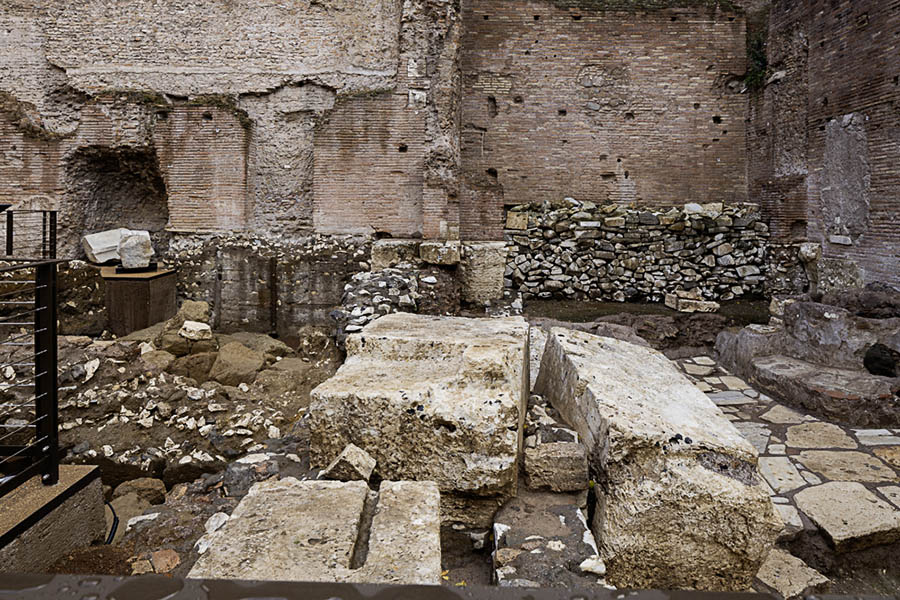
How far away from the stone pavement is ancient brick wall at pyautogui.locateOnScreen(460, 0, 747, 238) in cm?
497

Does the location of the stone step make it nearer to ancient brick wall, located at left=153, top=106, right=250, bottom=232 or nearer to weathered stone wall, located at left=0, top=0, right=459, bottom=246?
weathered stone wall, located at left=0, top=0, right=459, bottom=246

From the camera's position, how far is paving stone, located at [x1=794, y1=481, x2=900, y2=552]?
10.4ft

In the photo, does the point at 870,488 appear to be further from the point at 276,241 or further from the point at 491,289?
the point at 276,241

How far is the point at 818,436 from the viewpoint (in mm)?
4543

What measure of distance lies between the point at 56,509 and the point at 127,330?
4136 millimetres

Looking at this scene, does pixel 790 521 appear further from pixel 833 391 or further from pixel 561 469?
pixel 833 391

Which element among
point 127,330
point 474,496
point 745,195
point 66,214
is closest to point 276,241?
point 127,330

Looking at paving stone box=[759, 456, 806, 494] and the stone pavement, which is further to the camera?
paving stone box=[759, 456, 806, 494]

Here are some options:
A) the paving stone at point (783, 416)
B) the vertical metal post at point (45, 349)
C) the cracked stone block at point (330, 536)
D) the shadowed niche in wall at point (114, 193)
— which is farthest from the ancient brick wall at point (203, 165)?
the paving stone at point (783, 416)

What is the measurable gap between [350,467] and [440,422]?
43cm

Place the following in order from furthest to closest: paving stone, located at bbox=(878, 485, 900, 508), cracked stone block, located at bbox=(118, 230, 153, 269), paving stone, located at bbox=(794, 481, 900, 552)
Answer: cracked stone block, located at bbox=(118, 230, 153, 269) → paving stone, located at bbox=(878, 485, 900, 508) → paving stone, located at bbox=(794, 481, 900, 552)

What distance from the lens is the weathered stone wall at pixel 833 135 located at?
713 centimetres

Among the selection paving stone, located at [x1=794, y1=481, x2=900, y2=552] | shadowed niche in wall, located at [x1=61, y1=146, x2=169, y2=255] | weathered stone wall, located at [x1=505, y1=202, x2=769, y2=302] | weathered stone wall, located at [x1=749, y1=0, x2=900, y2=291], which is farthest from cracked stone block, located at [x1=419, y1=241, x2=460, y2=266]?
weathered stone wall, located at [x1=749, y1=0, x2=900, y2=291]

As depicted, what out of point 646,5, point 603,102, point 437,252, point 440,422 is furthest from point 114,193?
point 646,5
